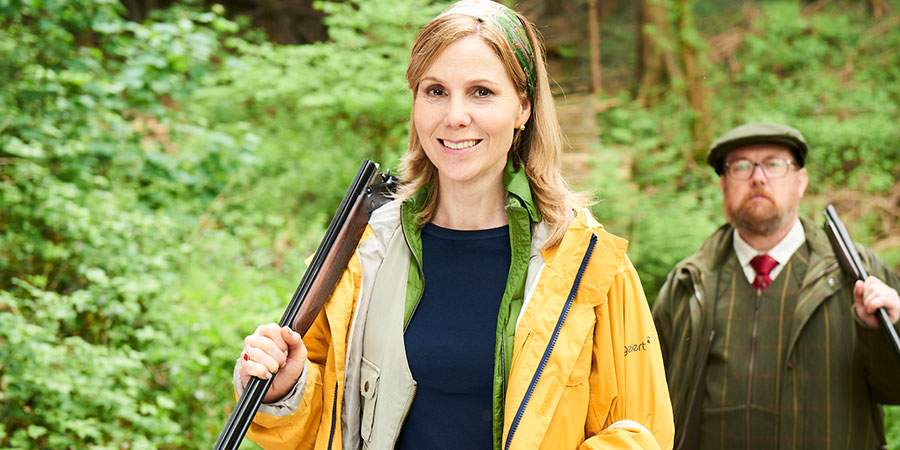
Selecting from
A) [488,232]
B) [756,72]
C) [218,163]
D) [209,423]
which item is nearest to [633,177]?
[756,72]

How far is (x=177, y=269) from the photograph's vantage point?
216 inches

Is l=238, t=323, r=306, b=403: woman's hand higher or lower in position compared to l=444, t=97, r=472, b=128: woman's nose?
lower

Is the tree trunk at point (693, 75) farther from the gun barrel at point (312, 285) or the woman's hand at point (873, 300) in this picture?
the gun barrel at point (312, 285)

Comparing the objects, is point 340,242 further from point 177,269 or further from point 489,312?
point 177,269

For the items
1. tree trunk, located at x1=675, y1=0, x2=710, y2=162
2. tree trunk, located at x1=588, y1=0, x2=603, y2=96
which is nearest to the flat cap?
tree trunk, located at x1=675, y1=0, x2=710, y2=162

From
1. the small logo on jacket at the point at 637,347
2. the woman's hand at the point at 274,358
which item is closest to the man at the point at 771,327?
the small logo on jacket at the point at 637,347

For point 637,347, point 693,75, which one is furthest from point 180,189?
point 693,75

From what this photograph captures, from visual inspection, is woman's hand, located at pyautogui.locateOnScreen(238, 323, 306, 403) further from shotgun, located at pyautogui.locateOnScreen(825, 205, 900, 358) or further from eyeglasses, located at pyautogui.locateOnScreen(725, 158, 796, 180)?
eyeglasses, located at pyautogui.locateOnScreen(725, 158, 796, 180)

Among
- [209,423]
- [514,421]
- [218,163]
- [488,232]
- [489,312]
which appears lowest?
[209,423]

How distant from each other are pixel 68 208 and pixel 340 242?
Answer: 3.39 metres

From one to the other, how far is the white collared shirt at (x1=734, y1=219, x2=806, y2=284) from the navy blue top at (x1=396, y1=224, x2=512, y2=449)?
5.67 feet

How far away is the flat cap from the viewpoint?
323cm

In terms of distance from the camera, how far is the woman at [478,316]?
5.75ft

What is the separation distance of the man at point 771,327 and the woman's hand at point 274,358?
1917mm
